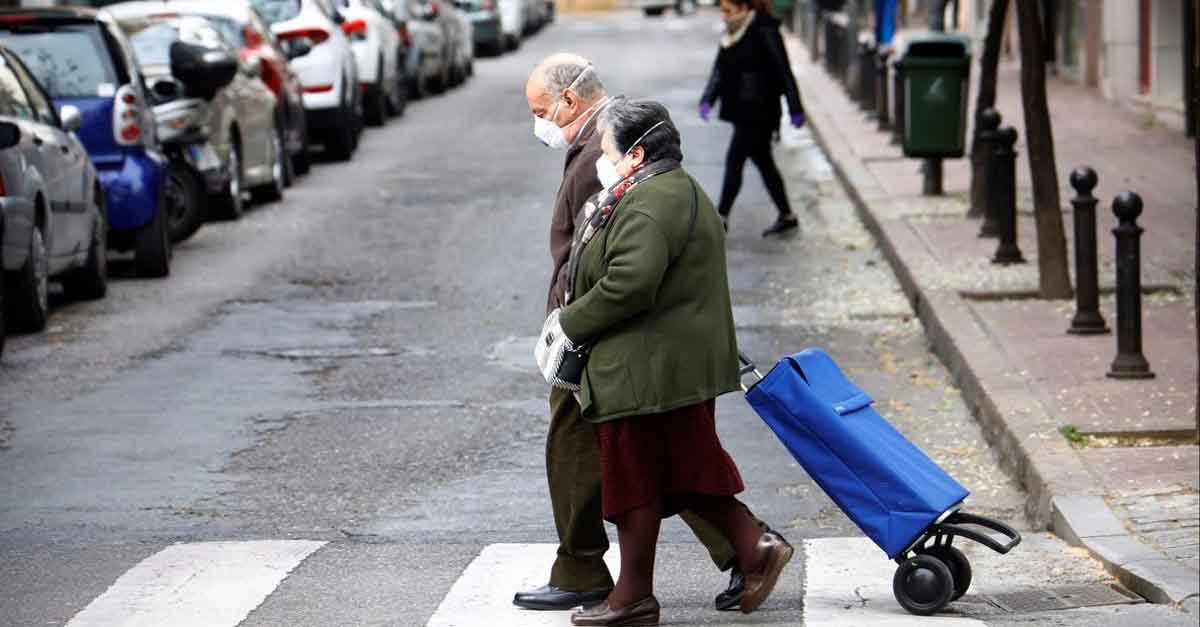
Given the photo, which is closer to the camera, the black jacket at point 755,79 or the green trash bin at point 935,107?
the black jacket at point 755,79

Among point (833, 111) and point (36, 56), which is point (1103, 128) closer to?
point (833, 111)

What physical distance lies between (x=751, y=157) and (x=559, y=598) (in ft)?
32.3

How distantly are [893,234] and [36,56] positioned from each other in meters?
5.73

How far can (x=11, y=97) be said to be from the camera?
1308cm

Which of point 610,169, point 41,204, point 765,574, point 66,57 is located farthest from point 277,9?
point 765,574

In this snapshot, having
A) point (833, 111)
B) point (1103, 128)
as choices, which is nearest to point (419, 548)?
point (1103, 128)

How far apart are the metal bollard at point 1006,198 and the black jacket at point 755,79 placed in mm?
2514

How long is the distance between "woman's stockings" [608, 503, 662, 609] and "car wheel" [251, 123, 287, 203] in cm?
1313

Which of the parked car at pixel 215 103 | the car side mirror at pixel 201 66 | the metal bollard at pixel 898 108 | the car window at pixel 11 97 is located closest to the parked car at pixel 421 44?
the metal bollard at pixel 898 108

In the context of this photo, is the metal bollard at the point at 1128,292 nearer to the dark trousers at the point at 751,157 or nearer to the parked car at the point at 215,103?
the dark trousers at the point at 751,157

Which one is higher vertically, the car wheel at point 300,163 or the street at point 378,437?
the street at point 378,437

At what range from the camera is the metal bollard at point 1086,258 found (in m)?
11.2

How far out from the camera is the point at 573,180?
6.85m

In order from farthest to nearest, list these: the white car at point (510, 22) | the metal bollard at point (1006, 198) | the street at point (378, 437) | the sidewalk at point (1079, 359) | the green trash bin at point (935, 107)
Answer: the white car at point (510, 22), the green trash bin at point (935, 107), the metal bollard at point (1006, 198), the sidewalk at point (1079, 359), the street at point (378, 437)
